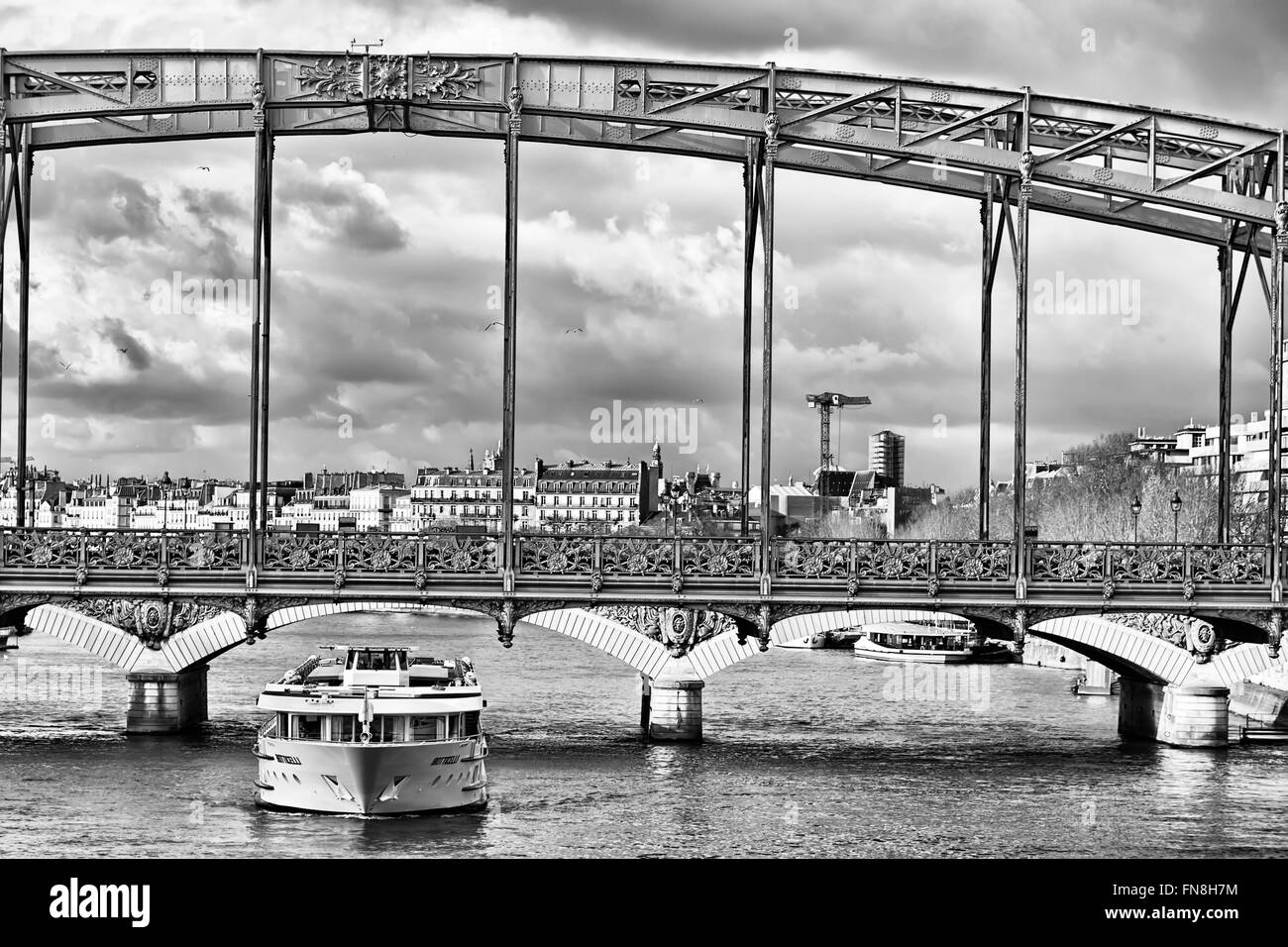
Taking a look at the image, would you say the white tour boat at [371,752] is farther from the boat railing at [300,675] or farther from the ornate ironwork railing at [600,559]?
the ornate ironwork railing at [600,559]

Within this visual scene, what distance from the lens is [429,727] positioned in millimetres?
32875

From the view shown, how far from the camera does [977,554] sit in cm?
3891

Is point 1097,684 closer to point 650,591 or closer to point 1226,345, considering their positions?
point 1226,345

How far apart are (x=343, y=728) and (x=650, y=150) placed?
13.1 metres

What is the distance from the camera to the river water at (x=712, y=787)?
98.4ft

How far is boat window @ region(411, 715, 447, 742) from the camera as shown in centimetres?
3281

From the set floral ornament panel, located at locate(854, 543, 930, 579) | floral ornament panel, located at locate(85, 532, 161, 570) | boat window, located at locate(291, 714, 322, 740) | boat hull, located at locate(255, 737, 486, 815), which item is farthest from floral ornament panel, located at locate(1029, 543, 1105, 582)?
floral ornament panel, located at locate(85, 532, 161, 570)

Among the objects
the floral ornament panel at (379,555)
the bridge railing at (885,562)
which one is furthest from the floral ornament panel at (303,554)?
the bridge railing at (885,562)

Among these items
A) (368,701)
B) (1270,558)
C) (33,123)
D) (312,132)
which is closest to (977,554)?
(1270,558)

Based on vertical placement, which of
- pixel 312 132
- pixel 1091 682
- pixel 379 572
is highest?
pixel 312 132

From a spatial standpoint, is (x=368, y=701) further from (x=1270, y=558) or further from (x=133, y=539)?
(x=1270, y=558)

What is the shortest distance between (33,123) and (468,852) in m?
18.8
